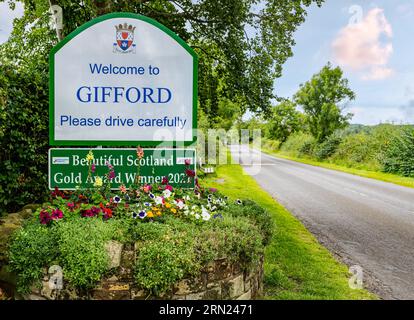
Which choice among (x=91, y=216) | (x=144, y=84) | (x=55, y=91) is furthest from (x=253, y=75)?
(x=91, y=216)

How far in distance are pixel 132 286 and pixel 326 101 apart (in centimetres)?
3229

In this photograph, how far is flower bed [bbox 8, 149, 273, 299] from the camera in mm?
3250

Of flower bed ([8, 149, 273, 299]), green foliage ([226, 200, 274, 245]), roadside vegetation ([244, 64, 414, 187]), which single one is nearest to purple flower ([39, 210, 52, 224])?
flower bed ([8, 149, 273, 299])

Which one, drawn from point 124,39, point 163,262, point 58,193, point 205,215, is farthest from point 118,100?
point 163,262

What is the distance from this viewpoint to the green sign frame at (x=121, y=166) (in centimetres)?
473

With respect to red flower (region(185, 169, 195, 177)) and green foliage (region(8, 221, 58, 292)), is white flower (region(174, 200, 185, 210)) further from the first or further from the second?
green foliage (region(8, 221, 58, 292))

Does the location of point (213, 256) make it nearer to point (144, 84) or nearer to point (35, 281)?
point (35, 281)

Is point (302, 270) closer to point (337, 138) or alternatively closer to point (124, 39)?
point (124, 39)

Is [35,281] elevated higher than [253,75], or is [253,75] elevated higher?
[253,75]

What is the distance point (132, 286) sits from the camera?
3.27 m

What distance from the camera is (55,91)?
15.8 ft

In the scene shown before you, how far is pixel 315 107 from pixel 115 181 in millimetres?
30445

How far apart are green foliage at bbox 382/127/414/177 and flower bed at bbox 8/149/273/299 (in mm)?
18390

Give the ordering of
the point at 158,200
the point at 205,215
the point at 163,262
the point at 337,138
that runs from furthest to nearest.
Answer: the point at 337,138 → the point at 158,200 → the point at 205,215 → the point at 163,262
